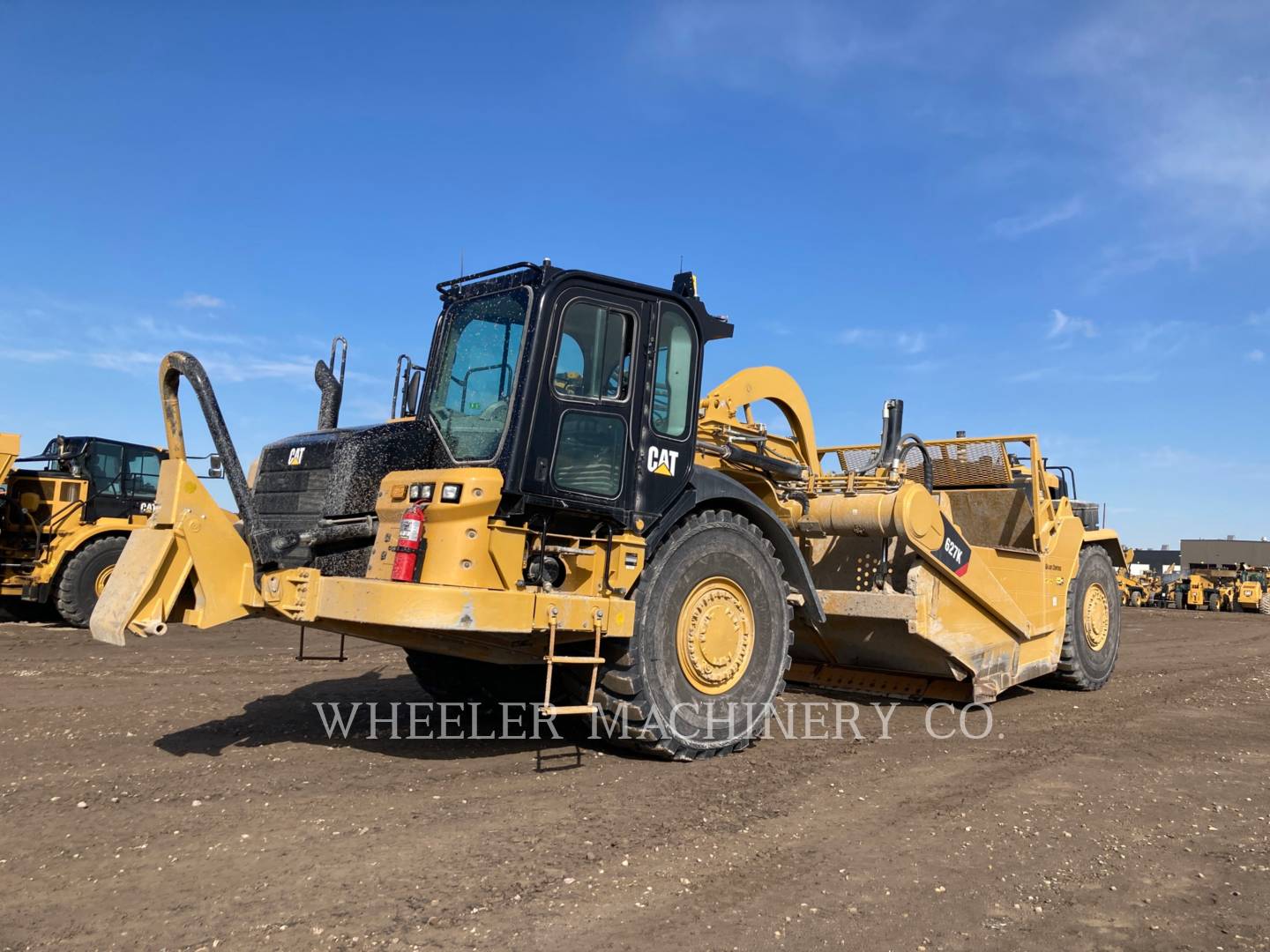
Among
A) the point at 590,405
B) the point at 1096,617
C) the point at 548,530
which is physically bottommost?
the point at 1096,617

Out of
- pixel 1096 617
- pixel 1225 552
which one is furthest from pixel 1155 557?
pixel 1096 617

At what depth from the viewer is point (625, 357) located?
5.52 m

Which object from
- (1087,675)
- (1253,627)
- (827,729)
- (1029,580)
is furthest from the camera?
(1253,627)

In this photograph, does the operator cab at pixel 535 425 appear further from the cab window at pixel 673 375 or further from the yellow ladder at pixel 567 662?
the yellow ladder at pixel 567 662

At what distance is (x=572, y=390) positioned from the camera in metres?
5.33

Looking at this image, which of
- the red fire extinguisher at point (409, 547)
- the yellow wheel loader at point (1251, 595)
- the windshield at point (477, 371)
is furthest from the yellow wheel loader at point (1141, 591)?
the red fire extinguisher at point (409, 547)

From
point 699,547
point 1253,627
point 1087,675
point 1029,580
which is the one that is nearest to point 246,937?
point 699,547

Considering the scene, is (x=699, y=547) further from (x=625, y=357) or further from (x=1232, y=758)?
(x=1232, y=758)

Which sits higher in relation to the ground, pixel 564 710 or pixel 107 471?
pixel 107 471

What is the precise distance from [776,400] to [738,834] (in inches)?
157

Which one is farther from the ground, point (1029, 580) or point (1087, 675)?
point (1029, 580)

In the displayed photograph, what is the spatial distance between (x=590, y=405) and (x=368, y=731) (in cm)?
270

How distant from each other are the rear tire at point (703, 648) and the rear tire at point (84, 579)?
1030 cm

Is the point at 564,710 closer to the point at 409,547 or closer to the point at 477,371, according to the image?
the point at 409,547
